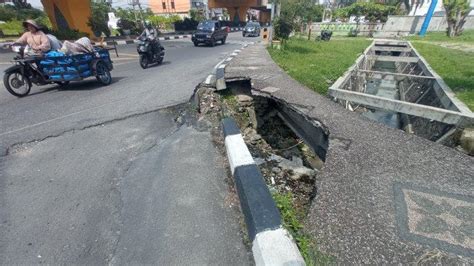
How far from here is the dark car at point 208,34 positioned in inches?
703

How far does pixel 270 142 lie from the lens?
623cm

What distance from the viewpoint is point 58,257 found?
1872 mm

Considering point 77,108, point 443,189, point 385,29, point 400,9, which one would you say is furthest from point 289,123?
point 400,9

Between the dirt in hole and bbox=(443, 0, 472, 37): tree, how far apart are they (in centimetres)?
2795

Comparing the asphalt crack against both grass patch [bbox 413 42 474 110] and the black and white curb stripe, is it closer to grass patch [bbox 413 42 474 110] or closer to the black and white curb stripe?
the black and white curb stripe

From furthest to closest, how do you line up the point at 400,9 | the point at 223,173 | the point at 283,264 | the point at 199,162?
the point at 400,9
the point at 199,162
the point at 223,173
the point at 283,264

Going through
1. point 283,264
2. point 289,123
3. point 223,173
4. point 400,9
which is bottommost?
point 289,123

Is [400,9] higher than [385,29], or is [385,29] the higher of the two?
[400,9]

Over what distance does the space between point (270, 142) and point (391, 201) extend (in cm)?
403

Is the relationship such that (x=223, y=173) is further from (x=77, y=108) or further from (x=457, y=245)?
(x=77, y=108)

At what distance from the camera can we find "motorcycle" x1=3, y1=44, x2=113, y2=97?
5.90 meters

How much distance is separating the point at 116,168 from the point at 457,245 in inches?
137

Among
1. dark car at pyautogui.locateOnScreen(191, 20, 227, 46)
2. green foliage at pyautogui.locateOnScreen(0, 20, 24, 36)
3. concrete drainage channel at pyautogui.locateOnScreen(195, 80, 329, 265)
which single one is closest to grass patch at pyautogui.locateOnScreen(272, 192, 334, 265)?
concrete drainage channel at pyautogui.locateOnScreen(195, 80, 329, 265)

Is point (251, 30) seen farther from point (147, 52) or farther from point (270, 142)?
point (270, 142)
